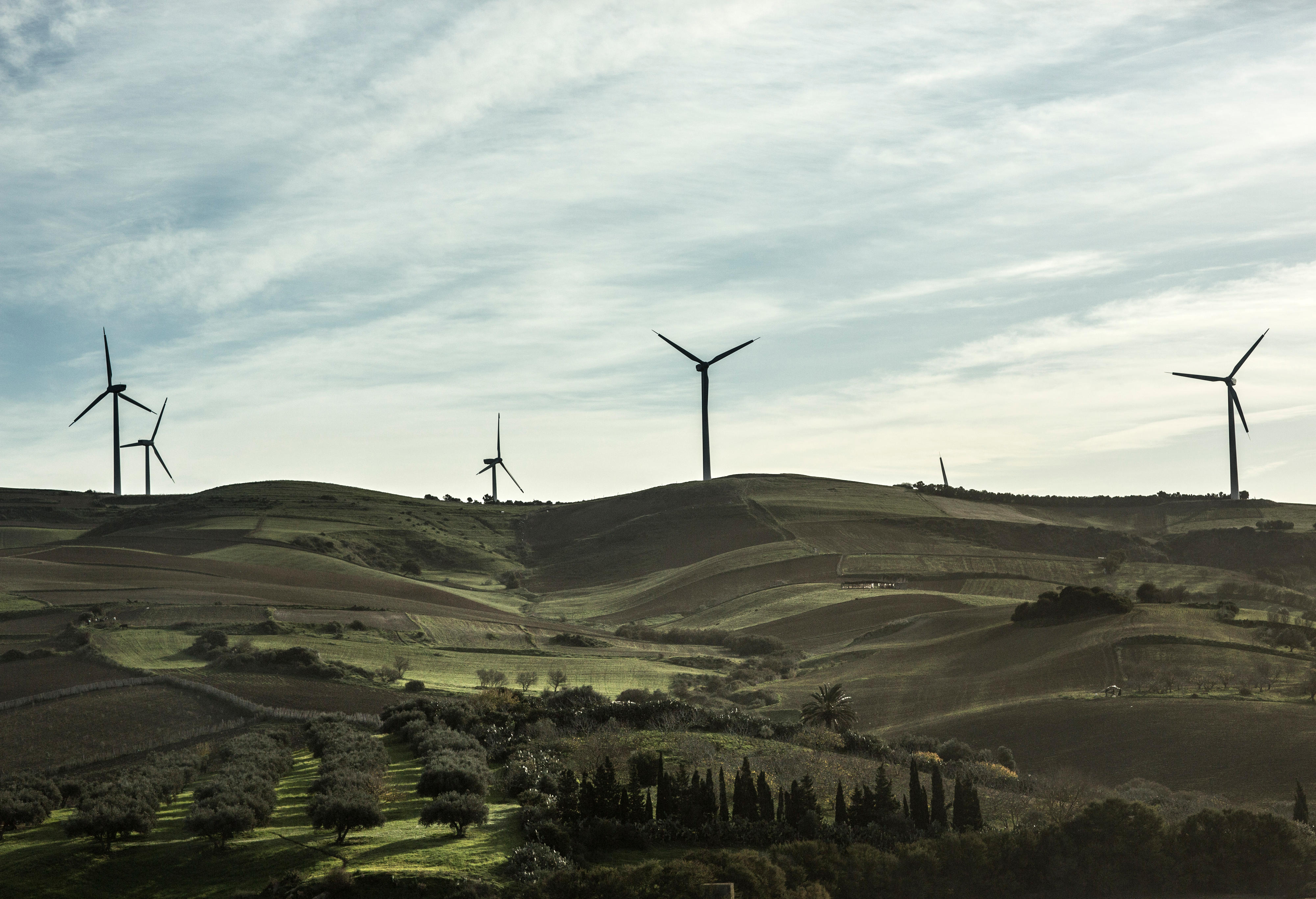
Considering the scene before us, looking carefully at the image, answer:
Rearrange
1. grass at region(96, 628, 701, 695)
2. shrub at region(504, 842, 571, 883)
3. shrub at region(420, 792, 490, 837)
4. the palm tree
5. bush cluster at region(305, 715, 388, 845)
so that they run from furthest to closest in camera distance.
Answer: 1. grass at region(96, 628, 701, 695)
2. the palm tree
3. shrub at region(420, 792, 490, 837)
4. bush cluster at region(305, 715, 388, 845)
5. shrub at region(504, 842, 571, 883)

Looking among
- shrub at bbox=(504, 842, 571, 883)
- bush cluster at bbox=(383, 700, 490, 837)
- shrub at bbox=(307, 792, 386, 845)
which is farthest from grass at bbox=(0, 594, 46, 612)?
shrub at bbox=(504, 842, 571, 883)

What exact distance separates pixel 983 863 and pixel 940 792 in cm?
317

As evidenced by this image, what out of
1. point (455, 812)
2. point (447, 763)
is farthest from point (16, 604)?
point (455, 812)

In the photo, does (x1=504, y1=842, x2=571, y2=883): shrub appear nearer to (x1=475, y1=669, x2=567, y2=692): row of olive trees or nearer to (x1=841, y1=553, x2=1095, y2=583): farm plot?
(x1=475, y1=669, x2=567, y2=692): row of olive trees

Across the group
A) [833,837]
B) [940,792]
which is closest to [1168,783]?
[940,792]

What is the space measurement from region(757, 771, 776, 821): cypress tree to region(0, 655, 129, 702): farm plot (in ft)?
145

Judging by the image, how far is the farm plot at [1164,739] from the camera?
→ 4609 centimetres

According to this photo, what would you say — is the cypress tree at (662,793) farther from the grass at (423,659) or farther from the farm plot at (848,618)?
the farm plot at (848,618)

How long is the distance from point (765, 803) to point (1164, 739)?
26.9 metres

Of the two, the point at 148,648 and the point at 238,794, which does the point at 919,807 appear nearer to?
the point at 238,794

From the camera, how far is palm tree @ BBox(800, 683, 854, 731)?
61.7 m

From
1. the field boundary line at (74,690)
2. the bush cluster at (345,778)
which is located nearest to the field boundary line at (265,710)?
the field boundary line at (74,690)

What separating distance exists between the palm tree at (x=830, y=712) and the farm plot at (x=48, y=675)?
126 ft

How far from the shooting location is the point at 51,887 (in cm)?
2920
